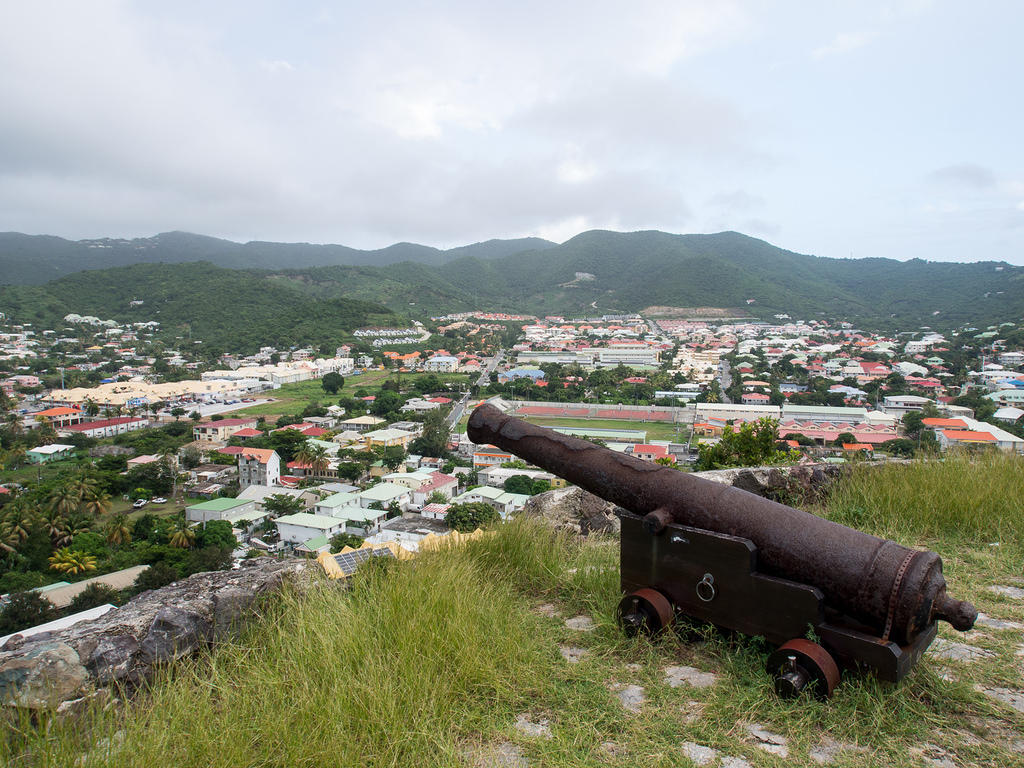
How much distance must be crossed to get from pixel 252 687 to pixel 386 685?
0.41 m

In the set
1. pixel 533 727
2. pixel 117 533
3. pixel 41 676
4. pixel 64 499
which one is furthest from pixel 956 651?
pixel 64 499

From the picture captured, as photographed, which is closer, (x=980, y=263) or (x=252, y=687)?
(x=252, y=687)

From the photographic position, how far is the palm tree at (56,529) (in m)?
20.1

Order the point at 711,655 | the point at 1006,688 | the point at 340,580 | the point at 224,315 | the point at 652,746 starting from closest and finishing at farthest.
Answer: the point at 652,746, the point at 1006,688, the point at 711,655, the point at 340,580, the point at 224,315

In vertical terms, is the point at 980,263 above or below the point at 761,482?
above

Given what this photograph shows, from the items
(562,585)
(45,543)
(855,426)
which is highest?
(562,585)

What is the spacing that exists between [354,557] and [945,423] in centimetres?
2996

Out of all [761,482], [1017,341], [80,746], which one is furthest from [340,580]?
[1017,341]

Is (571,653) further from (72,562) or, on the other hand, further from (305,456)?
(305,456)

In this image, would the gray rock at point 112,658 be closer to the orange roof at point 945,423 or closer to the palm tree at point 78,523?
the palm tree at point 78,523

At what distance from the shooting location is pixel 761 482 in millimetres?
4430

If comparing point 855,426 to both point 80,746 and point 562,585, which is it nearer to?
point 562,585

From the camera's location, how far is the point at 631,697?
1907mm

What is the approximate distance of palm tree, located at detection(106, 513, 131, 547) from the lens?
65.3ft
